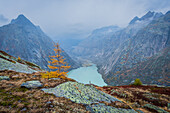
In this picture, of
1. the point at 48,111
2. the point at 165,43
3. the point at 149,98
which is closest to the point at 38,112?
the point at 48,111

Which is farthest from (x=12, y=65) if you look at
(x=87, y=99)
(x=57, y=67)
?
(x=87, y=99)

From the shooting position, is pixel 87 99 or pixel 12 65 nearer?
pixel 87 99

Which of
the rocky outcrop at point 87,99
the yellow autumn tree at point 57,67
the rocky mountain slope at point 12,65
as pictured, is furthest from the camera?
the rocky mountain slope at point 12,65

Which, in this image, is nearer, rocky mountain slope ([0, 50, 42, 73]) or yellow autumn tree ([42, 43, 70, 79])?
yellow autumn tree ([42, 43, 70, 79])

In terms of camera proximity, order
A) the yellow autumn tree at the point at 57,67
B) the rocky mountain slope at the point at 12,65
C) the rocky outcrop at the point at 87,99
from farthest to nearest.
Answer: the rocky mountain slope at the point at 12,65 < the yellow autumn tree at the point at 57,67 < the rocky outcrop at the point at 87,99

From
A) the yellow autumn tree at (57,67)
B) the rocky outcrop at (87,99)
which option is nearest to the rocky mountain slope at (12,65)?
the yellow autumn tree at (57,67)

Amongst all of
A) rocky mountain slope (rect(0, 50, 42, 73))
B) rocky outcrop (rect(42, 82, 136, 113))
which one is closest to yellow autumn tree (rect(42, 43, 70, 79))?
rocky outcrop (rect(42, 82, 136, 113))

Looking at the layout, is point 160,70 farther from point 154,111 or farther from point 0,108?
point 0,108

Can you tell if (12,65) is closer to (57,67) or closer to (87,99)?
(57,67)

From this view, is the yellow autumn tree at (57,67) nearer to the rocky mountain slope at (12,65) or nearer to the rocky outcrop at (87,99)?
the rocky outcrop at (87,99)

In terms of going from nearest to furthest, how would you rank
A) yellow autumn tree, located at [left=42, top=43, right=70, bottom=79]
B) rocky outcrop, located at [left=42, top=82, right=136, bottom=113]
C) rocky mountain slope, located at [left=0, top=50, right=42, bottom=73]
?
1. rocky outcrop, located at [left=42, top=82, right=136, bottom=113]
2. yellow autumn tree, located at [left=42, top=43, right=70, bottom=79]
3. rocky mountain slope, located at [left=0, top=50, right=42, bottom=73]

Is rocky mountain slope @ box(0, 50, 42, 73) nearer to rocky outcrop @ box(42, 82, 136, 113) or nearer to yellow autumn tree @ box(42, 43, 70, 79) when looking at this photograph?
yellow autumn tree @ box(42, 43, 70, 79)

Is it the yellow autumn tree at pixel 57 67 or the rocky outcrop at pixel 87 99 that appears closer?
the rocky outcrop at pixel 87 99

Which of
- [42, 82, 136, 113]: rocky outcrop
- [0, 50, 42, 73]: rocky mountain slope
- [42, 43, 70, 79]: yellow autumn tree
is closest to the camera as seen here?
[42, 82, 136, 113]: rocky outcrop
